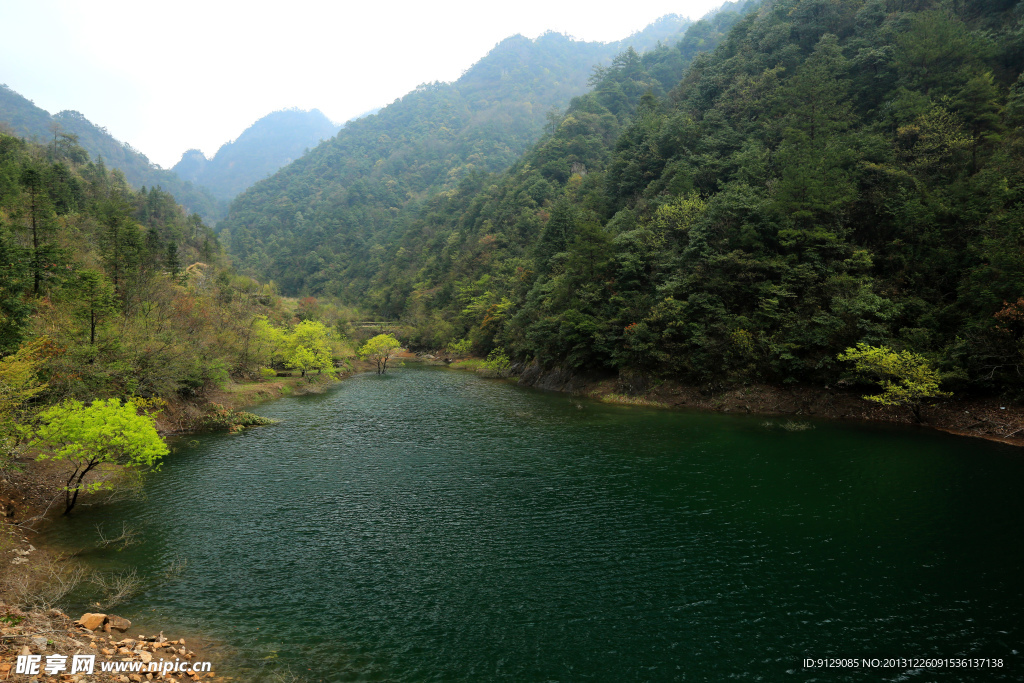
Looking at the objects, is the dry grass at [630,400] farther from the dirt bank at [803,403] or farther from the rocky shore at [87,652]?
the rocky shore at [87,652]

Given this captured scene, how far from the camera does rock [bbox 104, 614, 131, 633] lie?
11.3 meters

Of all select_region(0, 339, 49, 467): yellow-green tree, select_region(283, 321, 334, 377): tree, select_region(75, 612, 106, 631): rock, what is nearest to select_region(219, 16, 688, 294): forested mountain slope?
select_region(283, 321, 334, 377): tree

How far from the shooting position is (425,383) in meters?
61.4

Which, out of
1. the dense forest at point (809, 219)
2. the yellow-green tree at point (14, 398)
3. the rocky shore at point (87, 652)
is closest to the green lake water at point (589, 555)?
the rocky shore at point (87, 652)

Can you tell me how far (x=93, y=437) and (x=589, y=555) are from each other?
60.6 ft

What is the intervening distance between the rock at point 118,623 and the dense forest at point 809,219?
131ft

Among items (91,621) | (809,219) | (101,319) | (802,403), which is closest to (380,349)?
(101,319)

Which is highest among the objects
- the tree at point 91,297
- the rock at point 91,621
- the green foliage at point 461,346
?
the tree at point 91,297

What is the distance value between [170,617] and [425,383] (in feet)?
162

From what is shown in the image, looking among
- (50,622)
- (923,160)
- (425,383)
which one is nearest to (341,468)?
(50,622)

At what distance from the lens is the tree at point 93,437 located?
17.1 m

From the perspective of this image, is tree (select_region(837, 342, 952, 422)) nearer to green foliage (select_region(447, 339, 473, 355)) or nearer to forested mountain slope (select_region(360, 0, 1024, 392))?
forested mountain slope (select_region(360, 0, 1024, 392))

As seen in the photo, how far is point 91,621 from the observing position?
11.0 meters

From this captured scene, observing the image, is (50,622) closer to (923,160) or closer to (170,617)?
(170,617)
